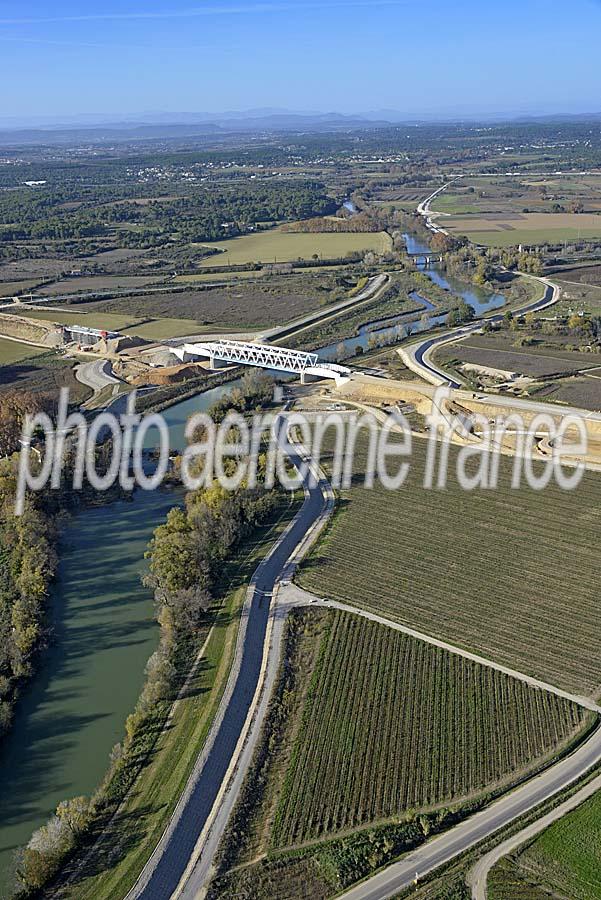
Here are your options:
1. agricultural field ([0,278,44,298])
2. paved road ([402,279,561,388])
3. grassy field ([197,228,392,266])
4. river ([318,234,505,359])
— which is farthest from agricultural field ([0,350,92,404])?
grassy field ([197,228,392,266])

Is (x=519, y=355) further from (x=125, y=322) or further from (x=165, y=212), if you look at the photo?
(x=165, y=212)

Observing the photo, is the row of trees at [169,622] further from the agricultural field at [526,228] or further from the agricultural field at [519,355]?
the agricultural field at [526,228]

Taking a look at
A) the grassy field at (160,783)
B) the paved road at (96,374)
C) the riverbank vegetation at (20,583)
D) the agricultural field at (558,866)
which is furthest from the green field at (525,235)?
the agricultural field at (558,866)

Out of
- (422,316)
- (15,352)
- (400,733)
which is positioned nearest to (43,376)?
(15,352)

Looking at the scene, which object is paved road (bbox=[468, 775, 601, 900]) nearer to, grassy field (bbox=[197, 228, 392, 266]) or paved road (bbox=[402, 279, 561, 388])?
paved road (bbox=[402, 279, 561, 388])

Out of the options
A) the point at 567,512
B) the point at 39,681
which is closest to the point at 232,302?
the point at 567,512

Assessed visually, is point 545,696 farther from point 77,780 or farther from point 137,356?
point 137,356
